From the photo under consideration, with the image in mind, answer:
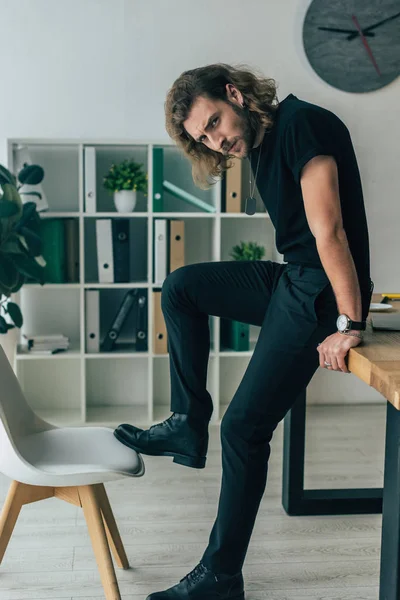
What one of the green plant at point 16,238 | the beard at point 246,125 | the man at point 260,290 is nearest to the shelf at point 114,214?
the green plant at point 16,238

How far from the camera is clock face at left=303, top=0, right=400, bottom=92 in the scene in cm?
377

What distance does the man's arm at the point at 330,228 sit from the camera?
167 cm

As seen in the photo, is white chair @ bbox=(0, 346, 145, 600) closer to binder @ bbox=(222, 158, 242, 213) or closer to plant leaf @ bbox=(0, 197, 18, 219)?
plant leaf @ bbox=(0, 197, 18, 219)

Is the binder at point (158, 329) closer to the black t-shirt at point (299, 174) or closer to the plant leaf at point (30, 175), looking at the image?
the plant leaf at point (30, 175)


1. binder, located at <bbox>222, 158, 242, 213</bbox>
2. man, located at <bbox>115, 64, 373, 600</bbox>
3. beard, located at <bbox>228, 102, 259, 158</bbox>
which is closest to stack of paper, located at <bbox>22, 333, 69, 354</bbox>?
binder, located at <bbox>222, 158, 242, 213</bbox>

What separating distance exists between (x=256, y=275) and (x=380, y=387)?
2.30 feet

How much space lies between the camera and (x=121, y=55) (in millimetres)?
3727

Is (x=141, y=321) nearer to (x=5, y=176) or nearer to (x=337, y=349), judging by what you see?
(x=5, y=176)

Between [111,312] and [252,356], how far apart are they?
2.09 meters

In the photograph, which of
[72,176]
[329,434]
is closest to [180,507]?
[329,434]

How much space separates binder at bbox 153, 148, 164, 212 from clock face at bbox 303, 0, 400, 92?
99 centimetres

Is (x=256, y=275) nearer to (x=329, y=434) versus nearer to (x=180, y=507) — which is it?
(x=180, y=507)

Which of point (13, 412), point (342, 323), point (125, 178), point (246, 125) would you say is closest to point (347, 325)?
point (342, 323)

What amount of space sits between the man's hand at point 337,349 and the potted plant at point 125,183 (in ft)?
6.77
